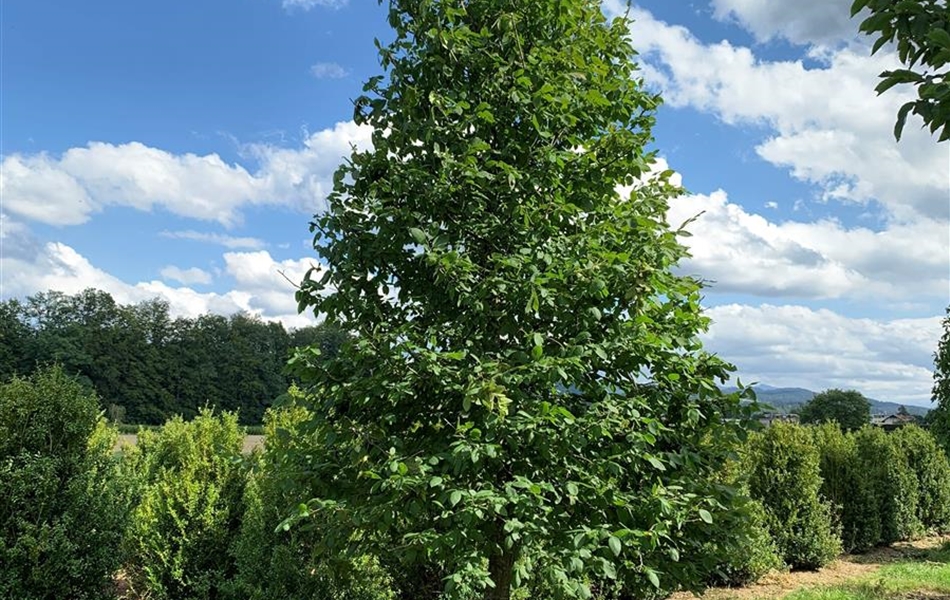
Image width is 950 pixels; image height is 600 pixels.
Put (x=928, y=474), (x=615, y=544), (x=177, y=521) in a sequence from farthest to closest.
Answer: (x=928, y=474), (x=177, y=521), (x=615, y=544)

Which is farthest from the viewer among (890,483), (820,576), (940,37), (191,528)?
(890,483)

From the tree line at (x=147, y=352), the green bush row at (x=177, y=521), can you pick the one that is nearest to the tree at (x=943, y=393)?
the green bush row at (x=177, y=521)

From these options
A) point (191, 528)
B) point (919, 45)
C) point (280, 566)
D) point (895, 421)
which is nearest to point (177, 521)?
point (191, 528)

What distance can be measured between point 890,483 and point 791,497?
4.43 m

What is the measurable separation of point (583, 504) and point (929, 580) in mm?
8213

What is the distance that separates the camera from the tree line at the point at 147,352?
2274 inches

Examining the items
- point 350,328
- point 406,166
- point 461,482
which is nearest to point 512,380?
point 461,482

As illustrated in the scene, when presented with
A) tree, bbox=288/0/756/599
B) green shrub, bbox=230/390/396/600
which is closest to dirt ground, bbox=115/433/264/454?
green shrub, bbox=230/390/396/600

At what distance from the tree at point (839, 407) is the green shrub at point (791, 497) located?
5639cm

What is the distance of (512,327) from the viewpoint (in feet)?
10.5

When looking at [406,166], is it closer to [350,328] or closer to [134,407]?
[350,328]

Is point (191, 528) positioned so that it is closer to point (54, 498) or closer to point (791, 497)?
point (54, 498)

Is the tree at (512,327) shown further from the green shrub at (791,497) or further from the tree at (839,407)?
the tree at (839,407)

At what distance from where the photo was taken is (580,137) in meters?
3.54
